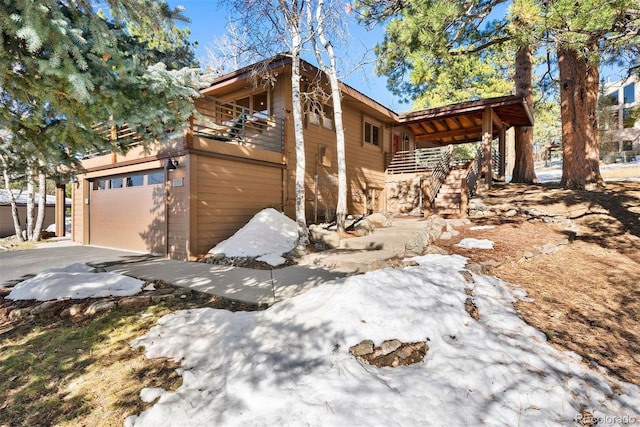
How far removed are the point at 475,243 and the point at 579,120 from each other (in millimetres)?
7183

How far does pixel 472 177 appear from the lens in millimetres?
11680

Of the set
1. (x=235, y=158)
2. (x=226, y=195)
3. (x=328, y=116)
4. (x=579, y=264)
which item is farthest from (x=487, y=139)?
(x=226, y=195)

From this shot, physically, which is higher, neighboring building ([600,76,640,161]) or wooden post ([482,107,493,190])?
neighboring building ([600,76,640,161])

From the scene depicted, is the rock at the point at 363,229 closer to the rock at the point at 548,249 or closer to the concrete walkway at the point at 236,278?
the concrete walkway at the point at 236,278

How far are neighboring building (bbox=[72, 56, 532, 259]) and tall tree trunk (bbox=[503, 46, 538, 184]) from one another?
0.92m

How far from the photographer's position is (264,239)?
25.7 ft

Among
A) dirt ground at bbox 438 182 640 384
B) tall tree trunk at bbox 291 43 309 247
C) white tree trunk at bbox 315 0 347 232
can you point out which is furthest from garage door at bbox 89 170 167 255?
dirt ground at bbox 438 182 640 384

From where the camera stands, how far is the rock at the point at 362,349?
2.90 metres

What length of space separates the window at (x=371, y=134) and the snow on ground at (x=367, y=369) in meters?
11.0

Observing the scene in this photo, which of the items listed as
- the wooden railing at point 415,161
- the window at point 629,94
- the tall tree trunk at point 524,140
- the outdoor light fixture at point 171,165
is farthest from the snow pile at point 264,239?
the window at point 629,94

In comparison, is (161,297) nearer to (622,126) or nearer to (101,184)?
(101,184)

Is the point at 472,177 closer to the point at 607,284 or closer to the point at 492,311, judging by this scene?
the point at 607,284

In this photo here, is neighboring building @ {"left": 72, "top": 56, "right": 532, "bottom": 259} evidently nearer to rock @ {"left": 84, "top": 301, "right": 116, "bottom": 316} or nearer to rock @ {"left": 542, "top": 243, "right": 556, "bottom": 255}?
rock @ {"left": 84, "top": 301, "right": 116, "bottom": 316}

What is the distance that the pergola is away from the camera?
39.1 feet
